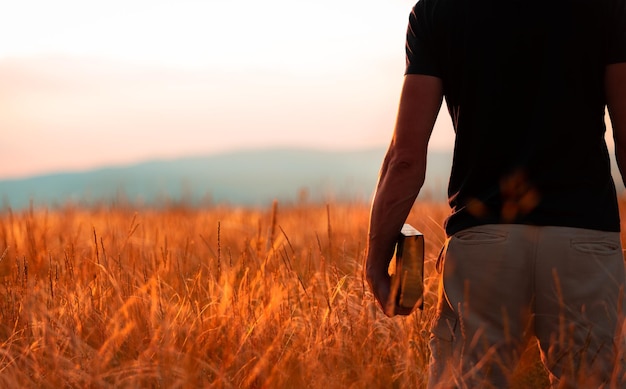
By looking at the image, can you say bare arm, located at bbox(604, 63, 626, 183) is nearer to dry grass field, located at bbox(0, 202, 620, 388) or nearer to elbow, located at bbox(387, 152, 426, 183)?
elbow, located at bbox(387, 152, 426, 183)

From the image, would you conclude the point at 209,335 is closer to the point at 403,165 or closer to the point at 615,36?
the point at 403,165

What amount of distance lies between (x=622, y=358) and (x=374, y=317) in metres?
1.24

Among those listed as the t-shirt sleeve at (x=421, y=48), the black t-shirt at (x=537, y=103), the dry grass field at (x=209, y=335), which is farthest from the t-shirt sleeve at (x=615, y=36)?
the dry grass field at (x=209, y=335)

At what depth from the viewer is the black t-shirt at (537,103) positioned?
1.68m

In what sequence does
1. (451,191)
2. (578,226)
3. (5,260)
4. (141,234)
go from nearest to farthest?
(578,226) < (451,191) < (5,260) < (141,234)

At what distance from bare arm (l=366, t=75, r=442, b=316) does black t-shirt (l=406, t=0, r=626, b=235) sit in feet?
0.32

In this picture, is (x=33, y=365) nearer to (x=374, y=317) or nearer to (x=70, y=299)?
(x=70, y=299)

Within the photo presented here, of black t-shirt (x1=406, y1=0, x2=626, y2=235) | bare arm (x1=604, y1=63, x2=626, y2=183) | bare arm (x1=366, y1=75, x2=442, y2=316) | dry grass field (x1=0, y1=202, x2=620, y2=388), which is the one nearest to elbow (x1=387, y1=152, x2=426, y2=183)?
bare arm (x1=366, y1=75, x2=442, y2=316)

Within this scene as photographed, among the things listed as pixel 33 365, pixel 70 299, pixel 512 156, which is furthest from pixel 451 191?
pixel 70 299

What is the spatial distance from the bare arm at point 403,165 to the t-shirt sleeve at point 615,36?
392 mm

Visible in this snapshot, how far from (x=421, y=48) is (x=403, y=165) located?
0.28 meters

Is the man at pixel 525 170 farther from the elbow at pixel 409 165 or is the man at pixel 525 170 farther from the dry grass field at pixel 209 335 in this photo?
the dry grass field at pixel 209 335

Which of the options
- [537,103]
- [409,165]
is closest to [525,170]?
[537,103]

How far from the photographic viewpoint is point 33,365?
254 centimetres
